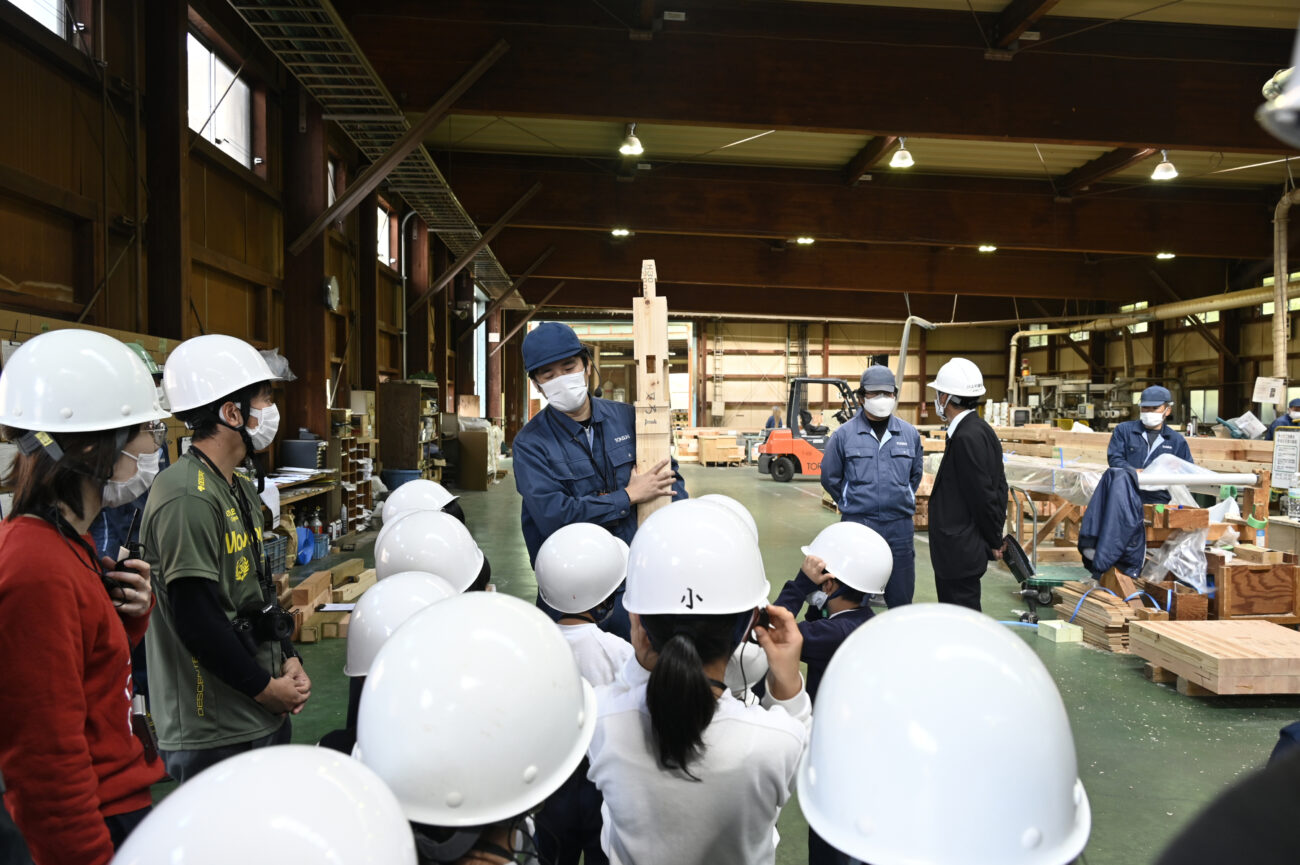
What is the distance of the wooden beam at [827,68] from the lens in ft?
22.7

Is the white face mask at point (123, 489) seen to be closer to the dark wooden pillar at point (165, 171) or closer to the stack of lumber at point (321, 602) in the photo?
the stack of lumber at point (321, 602)

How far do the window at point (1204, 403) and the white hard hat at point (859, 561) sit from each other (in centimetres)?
2258

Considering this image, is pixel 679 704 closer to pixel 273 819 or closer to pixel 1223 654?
pixel 273 819

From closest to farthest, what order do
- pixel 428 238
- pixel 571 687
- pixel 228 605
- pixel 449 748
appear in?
pixel 449 748
pixel 571 687
pixel 228 605
pixel 428 238

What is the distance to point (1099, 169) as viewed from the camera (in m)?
10.8

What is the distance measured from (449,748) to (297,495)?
6960mm

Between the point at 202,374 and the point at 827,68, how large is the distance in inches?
272

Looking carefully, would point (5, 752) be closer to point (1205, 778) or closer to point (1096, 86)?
point (1205, 778)

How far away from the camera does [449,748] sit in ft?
3.90

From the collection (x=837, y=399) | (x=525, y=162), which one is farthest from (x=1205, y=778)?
(x=837, y=399)

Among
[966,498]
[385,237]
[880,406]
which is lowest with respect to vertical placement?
[966,498]

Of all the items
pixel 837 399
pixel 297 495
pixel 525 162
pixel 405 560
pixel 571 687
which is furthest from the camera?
pixel 837 399

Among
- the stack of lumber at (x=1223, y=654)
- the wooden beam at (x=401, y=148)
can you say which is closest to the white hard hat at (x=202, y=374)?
the stack of lumber at (x=1223, y=654)

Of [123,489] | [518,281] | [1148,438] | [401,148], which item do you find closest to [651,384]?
[123,489]
